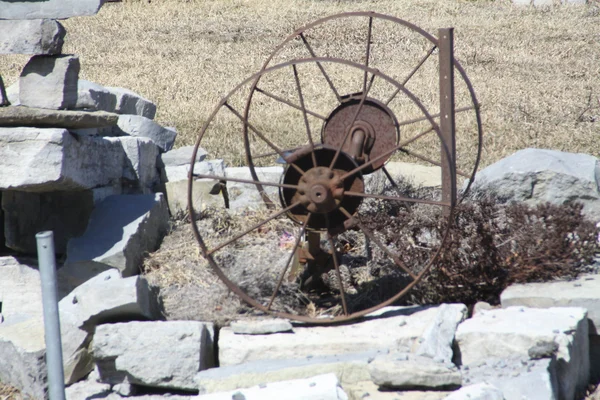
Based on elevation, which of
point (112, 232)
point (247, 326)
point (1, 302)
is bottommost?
point (247, 326)

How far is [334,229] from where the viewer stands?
4664mm

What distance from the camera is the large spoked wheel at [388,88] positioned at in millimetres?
5543

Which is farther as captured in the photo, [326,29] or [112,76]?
[326,29]

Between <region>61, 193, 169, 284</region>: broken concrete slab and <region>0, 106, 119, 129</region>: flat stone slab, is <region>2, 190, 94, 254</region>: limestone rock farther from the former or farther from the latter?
<region>0, 106, 119, 129</region>: flat stone slab

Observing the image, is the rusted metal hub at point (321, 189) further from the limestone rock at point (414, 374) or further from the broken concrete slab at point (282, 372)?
the limestone rock at point (414, 374)

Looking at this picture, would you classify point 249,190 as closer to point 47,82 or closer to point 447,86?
point 47,82

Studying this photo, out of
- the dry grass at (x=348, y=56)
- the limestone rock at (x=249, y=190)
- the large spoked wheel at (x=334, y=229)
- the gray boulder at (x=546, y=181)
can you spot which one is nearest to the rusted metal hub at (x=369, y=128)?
the large spoked wheel at (x=334, y=229)

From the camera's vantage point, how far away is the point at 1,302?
5.67 m

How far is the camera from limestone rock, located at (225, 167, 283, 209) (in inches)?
269

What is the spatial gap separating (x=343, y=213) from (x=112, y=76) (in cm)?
856

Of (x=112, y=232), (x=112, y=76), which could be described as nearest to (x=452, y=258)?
(x=112, y=232)

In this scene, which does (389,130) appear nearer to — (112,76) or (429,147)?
(429,147)

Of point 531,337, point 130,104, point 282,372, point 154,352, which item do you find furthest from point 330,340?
point 130,104

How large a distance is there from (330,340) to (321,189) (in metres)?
0.85
